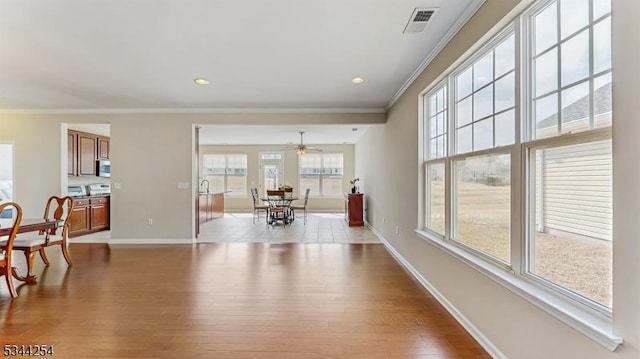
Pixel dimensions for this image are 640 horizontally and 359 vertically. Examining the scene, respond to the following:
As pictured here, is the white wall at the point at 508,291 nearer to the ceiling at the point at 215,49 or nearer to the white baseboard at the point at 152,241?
the ceiling at the point at 215,49

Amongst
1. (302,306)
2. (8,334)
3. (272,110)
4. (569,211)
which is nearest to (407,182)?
(302,306)

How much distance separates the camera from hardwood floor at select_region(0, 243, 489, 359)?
2121 mm

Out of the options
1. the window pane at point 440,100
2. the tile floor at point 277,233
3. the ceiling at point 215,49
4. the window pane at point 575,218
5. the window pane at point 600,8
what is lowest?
the tile floor at point 277,233

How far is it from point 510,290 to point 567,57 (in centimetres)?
138

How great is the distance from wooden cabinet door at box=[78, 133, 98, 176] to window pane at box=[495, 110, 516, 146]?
771 centimetres

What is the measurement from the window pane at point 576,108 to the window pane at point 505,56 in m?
0.54

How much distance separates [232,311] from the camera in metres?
2.69

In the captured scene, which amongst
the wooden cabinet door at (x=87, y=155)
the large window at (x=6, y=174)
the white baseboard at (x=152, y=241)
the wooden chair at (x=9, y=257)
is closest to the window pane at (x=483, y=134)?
the wooden chair at (x=9, y=257)

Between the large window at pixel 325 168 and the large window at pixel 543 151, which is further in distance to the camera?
the large window at pixel 325 168

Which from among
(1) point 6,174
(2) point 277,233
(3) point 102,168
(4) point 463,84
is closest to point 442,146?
(4) point 463,84

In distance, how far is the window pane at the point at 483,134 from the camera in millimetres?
2256

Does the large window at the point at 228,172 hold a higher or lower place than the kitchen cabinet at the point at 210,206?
higher

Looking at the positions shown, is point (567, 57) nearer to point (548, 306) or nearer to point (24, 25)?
point (548, 306)

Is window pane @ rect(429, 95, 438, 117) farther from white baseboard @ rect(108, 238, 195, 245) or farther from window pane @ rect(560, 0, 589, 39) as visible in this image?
white baseboard @ rect(108, 238, 195, 245)
